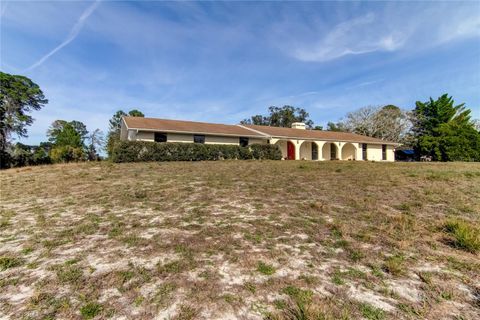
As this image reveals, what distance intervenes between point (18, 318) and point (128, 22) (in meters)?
13.6

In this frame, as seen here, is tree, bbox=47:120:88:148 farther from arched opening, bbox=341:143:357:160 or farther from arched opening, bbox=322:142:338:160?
arched opening, bbox=341:143:357:160

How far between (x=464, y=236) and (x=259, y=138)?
63.9 ft

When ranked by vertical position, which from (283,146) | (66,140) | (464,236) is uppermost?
(66,140)

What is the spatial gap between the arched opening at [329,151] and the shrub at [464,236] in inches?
942

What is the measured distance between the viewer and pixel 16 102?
28.8 m

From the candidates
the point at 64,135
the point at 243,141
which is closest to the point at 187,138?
the point at 243,141

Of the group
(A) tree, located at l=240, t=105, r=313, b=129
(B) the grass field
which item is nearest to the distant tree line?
(A) tree, located at l=240, t=105, r=313, b=129

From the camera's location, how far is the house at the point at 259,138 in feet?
61.0

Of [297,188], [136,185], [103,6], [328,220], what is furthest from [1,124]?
[328,220]

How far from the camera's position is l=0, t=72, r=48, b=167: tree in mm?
27188

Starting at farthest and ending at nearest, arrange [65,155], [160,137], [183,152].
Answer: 1. [65,155]
2. [160,137]
3. [183,152]

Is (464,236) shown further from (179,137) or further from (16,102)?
(16,102)

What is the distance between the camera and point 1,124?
1001 inches

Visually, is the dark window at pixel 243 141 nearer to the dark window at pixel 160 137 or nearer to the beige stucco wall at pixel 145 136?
the dark window at pixel 160 137
